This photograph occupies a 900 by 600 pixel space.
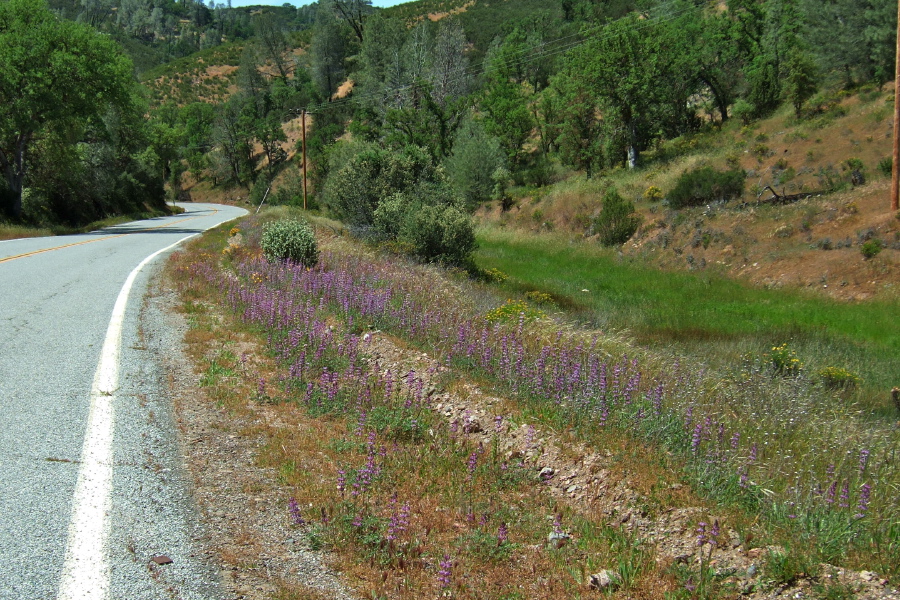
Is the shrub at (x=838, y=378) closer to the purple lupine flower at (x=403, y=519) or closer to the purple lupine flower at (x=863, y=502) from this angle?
the purple lupine flower at (x=863, y=502)

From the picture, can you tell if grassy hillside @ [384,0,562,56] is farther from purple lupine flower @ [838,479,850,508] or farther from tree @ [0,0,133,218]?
purple lupine flower @ [838,479,850,508]

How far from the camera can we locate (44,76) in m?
Answer: 26.4

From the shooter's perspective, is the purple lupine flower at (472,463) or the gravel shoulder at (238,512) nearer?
the gravel shoulder at (238,512)

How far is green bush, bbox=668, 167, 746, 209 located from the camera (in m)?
30.0

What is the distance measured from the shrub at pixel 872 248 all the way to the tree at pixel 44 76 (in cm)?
2924

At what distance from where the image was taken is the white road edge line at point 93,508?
135 inches

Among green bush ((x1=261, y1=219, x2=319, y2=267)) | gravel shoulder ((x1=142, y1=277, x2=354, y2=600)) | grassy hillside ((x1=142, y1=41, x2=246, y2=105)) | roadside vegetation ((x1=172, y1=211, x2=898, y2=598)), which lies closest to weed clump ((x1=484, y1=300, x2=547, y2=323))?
roadside vegetation ((x1=172, y1=211, x2=898, y2=598))

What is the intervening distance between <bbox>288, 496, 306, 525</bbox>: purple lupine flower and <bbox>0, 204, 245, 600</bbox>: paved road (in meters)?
0.62

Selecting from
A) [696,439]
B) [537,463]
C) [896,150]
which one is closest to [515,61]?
[896,150]

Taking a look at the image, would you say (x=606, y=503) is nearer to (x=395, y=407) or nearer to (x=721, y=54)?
(x=395, y=407)

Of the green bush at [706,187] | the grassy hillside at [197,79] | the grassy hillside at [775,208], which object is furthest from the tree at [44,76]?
the grassy hillside at [197,79]

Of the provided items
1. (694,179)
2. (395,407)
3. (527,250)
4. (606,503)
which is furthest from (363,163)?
(606,503)

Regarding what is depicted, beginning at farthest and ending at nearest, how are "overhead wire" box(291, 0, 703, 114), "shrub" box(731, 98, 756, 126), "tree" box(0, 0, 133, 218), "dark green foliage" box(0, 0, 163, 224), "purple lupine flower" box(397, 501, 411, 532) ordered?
1. "overhead wire" box(291, 0, 703, 114)
2. "shrub" box(731, 98, 756, 126)
3. "dark green foliage" box(0, 0, 163, 224)
4. "tree" box(0, 0, 133, 218)
5. "purple lupine flower" box(397, 501, 411, 532)

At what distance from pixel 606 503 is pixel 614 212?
2848 cm
